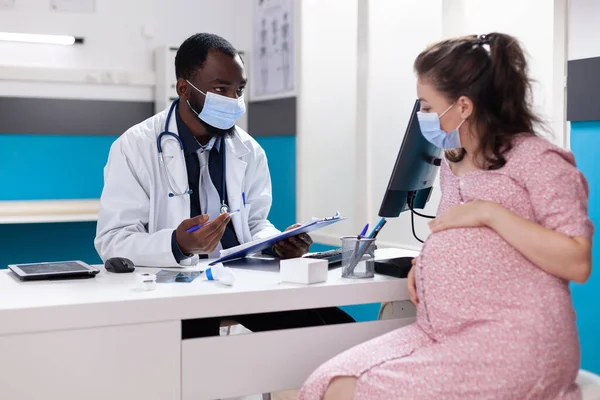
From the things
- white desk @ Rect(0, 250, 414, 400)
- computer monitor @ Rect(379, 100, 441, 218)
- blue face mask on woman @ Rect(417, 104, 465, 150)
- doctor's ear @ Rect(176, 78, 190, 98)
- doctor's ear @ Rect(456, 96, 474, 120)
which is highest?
doctor's ear @ Rect(176, 78, 190, 98)

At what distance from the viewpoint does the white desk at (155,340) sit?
1162 mm

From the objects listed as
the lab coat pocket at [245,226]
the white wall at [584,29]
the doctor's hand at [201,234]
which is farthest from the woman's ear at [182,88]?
the white wall at [584,29]

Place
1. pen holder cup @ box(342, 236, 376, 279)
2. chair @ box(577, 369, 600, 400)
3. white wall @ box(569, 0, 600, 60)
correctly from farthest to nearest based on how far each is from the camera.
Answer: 1. white wall @ box(569, 0, 600, 60)
2. pen holder cup @ box(342, 236, 376, 279)
3. chair @ box(577, 369, 600, 400)

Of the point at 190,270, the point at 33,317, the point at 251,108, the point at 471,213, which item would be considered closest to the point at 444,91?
the point at 471,213

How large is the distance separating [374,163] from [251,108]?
4.85 feet

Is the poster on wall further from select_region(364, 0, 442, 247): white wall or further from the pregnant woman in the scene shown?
the pregnant woman

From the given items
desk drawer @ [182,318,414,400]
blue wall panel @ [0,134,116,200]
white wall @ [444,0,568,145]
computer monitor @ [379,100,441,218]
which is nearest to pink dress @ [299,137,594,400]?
desk drawer @ [182,318,414,400]

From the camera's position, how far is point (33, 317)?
1.16m

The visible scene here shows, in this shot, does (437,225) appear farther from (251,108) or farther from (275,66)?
(251,108)

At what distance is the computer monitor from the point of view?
1.54 m

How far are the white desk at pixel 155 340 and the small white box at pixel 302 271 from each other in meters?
0.02

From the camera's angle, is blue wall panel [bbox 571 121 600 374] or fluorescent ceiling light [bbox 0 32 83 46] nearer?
blue wall panel [bbox 571 121 600 374]

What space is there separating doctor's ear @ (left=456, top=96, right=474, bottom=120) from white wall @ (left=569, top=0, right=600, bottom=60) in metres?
0.67

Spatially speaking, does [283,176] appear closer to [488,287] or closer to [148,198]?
[148,198]
